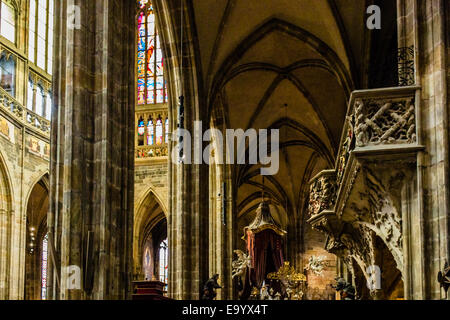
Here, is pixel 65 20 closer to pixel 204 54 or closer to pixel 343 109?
pixel 204 54

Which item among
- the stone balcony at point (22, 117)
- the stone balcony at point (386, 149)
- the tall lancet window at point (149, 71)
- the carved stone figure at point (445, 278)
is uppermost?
the tall lancet window at point (149, 71)

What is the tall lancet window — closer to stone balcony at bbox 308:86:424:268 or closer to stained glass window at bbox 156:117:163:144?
stained glass window at bbox 156:117:163:144

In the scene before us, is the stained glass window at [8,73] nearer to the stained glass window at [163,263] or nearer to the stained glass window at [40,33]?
the stained glass window at [40,33]

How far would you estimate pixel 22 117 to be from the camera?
2266 cm

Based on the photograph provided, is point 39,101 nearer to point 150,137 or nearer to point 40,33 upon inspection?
point 40,33

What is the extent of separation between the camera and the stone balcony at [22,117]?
21.5m

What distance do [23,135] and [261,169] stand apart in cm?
1146

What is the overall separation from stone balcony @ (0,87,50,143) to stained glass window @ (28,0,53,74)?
1922 mm

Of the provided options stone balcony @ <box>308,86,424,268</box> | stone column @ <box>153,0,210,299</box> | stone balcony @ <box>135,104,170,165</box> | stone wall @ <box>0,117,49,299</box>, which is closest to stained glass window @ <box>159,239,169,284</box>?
stone balcony @ <box>135,104,170,165</box>

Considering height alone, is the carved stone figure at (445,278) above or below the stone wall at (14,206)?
below

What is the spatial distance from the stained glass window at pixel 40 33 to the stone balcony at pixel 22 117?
6.31 ft

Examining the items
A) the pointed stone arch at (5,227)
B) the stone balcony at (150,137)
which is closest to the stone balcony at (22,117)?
the pointed stone arch at (5,227)

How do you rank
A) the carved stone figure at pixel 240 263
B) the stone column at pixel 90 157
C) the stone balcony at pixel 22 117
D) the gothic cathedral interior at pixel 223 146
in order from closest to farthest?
the gothic cathedral interior at pixel 223 146
the stone column at pixel 90 157
the stone balcony at pixel 22 117
the carved stone figure at pixel 240 263
